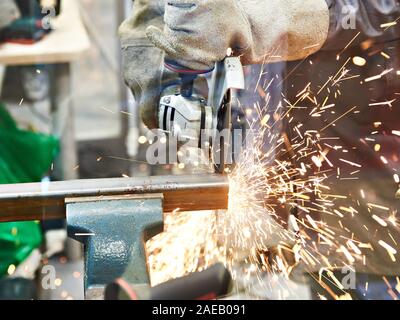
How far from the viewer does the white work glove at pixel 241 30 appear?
4.37 ft

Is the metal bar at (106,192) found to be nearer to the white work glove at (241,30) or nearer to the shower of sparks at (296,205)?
the white work glove at (241,30)

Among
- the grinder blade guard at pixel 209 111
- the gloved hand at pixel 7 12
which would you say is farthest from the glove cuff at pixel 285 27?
the gloved hand at pixel 7 12

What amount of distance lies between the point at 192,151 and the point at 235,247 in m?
0.45

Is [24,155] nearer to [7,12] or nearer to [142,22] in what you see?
[7,12]

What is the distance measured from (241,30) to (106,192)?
1.45 feet

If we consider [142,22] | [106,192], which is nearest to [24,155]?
[142,22]

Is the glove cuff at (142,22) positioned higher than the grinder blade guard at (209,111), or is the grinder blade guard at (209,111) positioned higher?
the glove cuff at (142,22)

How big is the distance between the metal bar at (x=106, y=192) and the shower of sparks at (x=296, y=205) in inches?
15.0

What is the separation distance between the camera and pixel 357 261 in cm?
176

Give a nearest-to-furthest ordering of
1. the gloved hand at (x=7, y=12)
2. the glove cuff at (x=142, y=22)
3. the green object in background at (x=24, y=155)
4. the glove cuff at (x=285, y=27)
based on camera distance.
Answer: the glove cuff at (x=285, y=27) → the glove cuff at (x=142, y=22) → the green object in background at (x=24, y=155) → the gloved hand at (x=7, y=12)

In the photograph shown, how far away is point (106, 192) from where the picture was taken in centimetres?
131

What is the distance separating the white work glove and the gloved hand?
151 cm

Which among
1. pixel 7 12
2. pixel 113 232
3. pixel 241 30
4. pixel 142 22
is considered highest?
pixel 7 12
